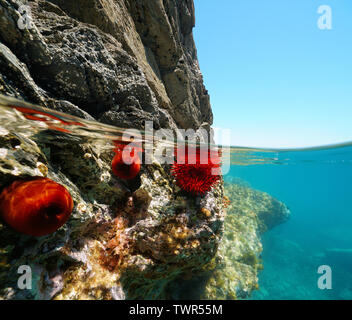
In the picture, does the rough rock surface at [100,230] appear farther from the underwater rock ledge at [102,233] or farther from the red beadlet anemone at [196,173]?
the red beadlet anemone at [196,173]

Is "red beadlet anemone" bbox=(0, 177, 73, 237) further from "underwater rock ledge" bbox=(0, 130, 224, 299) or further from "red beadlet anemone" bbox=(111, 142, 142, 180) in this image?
"red beadlet anemone" bbox=(111, 142, 142, 180)

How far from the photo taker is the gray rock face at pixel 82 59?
2.65 m

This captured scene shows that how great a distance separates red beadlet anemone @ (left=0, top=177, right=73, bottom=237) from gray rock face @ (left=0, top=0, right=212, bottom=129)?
5.88ft

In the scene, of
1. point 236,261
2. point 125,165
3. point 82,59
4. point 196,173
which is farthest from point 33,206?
point 236,261

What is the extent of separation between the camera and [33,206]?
1.79 metres

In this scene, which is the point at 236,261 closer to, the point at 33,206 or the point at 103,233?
the point at 103,233

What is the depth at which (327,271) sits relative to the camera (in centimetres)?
1580

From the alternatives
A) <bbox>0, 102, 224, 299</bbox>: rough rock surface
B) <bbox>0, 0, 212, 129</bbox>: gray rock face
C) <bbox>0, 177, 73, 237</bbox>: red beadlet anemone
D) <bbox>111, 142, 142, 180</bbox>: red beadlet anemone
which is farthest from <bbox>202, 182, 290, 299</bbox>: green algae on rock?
<bbox>0, 0, 212, 129</bbox>: gray rock face

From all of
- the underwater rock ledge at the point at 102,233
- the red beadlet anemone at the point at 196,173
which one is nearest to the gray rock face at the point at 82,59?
the underwater rock ledge at the point at 102,233

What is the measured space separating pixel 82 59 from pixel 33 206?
10.7 ft

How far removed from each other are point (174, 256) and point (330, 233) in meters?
43.9

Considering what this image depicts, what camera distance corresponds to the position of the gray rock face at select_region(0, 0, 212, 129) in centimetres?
265

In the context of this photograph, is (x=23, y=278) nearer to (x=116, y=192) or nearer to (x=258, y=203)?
(x=116, y=192)
